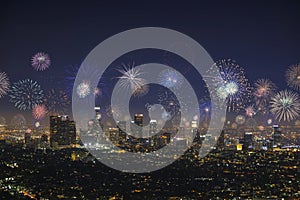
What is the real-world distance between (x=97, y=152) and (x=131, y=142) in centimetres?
236

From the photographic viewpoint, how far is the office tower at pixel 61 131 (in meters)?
26.9

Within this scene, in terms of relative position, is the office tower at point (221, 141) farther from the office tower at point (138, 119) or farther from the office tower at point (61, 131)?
the office tower at point (61, 131)

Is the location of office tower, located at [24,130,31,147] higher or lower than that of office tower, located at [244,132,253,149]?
A: higher

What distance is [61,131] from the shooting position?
27.9m

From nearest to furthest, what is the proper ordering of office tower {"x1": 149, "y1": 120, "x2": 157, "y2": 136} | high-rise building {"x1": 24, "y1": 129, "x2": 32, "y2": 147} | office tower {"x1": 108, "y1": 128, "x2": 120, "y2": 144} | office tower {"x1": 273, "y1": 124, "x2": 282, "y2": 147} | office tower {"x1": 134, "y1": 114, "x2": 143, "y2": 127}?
office tower {"x1": 273, "y1": 124, "x2": 282, "y2": 147} < high-rise building {"x1": 24, "y1": 129, "x2": 32, "y2": 147} < office tower {"x1": 149, "y1": 120, "x2": 157, "y2": 136} < office tower {"x1": 134, "y1": 114, "x2": 143, "y2": 127} < office tower {"x1": 108, "y1": 128, "x2": 120, "y2": 144}

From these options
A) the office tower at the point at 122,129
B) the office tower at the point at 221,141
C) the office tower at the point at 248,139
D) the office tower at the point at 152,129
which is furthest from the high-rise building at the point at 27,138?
the office tower at the point at 248,139

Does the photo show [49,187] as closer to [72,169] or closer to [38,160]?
[72,169]

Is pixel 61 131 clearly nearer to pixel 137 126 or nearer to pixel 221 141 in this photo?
pixel 137 126

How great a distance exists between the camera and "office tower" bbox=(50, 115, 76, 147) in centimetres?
2694

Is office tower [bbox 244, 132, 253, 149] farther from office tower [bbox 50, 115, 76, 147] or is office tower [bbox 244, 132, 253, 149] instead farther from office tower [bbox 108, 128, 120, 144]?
office tower [bbox 50, 115, 76, 147]

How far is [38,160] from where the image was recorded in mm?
22516

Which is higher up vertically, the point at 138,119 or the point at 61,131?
the point at 138,119

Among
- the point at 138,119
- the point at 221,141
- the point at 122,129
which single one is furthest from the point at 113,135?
the point at 221,141

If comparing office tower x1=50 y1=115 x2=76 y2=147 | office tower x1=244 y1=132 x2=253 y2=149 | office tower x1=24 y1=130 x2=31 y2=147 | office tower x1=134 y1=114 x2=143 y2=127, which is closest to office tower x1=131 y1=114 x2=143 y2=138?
office tower x1=134 y1=114 x2=143 y2=127
